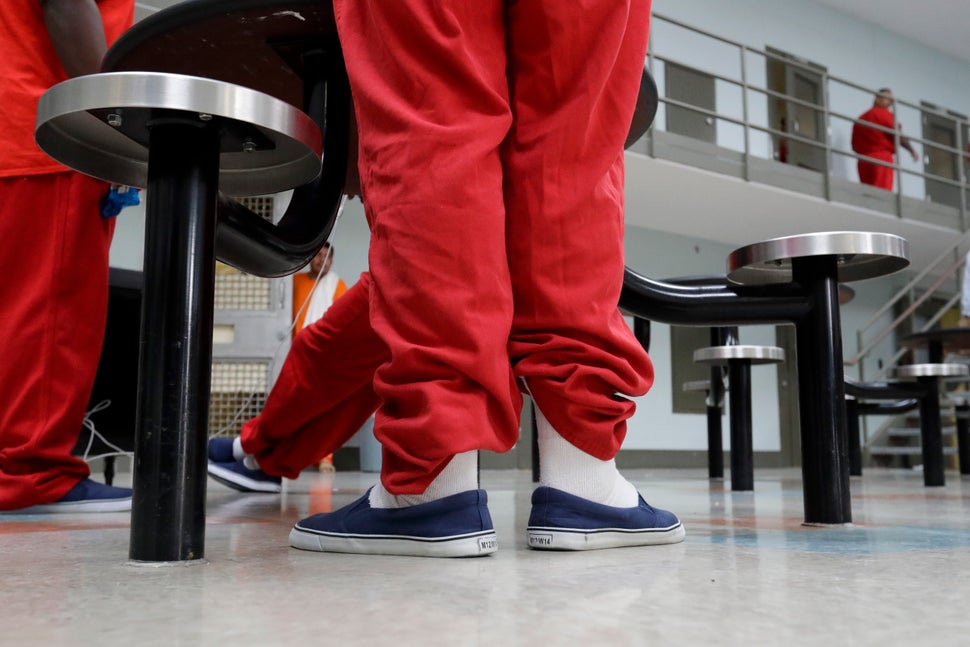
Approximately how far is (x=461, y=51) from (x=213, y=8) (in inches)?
13.9

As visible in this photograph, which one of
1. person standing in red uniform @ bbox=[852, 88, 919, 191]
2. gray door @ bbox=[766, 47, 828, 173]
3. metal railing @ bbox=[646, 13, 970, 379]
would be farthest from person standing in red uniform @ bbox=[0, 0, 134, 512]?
person standing in red uniform @ bbox=[852, 88, 919, 191]

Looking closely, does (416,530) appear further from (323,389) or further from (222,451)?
(222,451)

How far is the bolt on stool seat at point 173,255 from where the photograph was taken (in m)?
0.61

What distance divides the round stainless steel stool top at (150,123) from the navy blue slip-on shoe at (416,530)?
0.31 meters

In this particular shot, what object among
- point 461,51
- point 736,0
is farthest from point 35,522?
point 736,0

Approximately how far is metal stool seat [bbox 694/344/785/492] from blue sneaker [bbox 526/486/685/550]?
133 cm

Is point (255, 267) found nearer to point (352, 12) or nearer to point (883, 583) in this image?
point (352, 12)

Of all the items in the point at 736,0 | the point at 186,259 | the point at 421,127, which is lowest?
the point at 186,259

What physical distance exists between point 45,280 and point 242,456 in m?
0.53

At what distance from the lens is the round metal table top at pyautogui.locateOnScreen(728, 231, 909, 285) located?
960mm

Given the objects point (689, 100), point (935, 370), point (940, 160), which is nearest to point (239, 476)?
point (935, 370)

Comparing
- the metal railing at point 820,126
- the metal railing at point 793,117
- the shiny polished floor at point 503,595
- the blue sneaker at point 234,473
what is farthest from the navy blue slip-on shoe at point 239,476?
the metal railing at point 820,126

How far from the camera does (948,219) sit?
21.4 ft

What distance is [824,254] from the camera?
968mm
